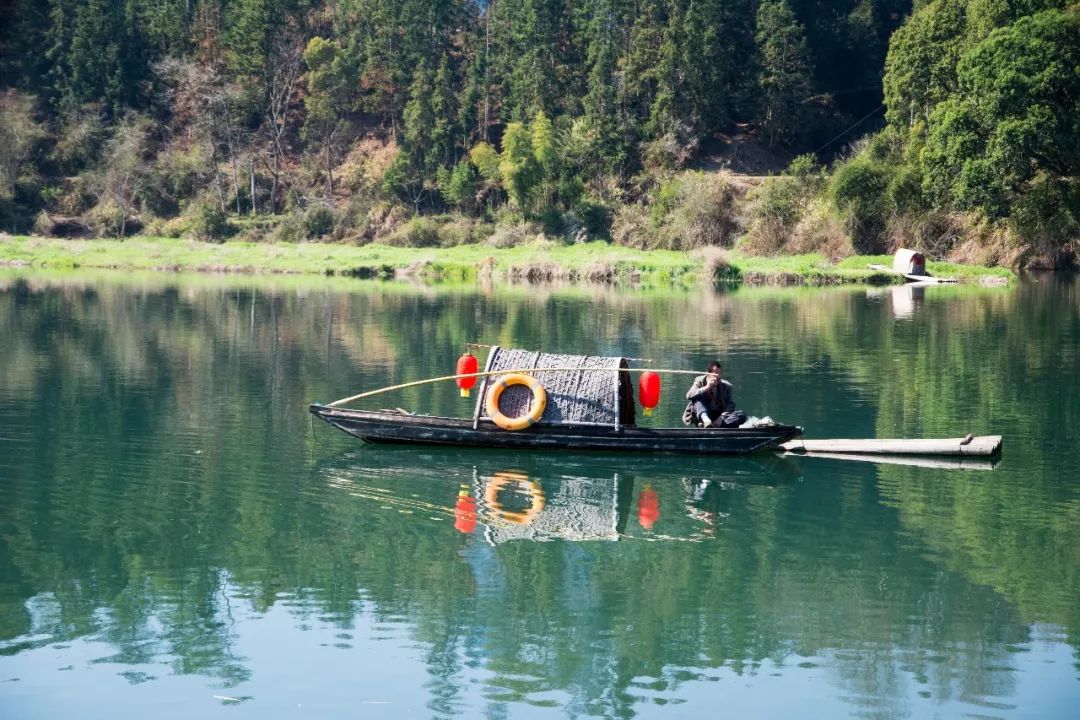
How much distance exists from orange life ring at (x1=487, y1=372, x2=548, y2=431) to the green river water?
0.65m

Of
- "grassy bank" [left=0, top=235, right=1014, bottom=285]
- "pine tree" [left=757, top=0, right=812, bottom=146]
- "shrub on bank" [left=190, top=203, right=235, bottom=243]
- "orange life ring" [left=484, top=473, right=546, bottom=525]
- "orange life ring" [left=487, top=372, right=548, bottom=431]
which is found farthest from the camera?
"pine tree" [left=757, top=0, right=812, bottom=146]

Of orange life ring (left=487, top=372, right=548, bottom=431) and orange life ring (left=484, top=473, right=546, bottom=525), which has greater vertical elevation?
orange life ring (left=487, top=372, right=548, bottom=431)

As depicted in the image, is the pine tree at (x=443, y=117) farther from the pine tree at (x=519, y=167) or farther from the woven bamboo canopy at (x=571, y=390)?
the woven bamboo canopy at (x=571, y=390)

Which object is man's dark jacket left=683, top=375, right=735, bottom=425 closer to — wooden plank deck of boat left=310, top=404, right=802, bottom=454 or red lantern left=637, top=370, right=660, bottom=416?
red lantern left=637, top=370, right=660, bottom=416

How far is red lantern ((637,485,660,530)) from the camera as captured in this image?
660 inches

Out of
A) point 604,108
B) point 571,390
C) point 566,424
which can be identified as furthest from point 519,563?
point 604,108

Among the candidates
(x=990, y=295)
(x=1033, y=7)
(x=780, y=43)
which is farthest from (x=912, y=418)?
(x=780, y=43)

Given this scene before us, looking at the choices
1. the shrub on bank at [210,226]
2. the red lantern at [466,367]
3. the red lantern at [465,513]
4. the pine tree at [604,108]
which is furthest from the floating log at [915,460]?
the shrub on bank at [210,226]

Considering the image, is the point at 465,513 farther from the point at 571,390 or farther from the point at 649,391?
the point at 649,391

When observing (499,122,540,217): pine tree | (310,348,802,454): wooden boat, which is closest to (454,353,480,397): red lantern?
(310,348,802,454): wooden boat

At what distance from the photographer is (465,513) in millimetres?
16984

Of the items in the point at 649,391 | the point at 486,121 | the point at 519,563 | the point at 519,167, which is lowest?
the point at 519,563

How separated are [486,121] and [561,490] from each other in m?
75.5

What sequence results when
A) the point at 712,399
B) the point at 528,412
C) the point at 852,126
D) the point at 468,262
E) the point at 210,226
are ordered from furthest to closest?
the point at 852,126 < the point at 210,226 < the point at 468,262 < the point at 712,399 < the point at 528,412
